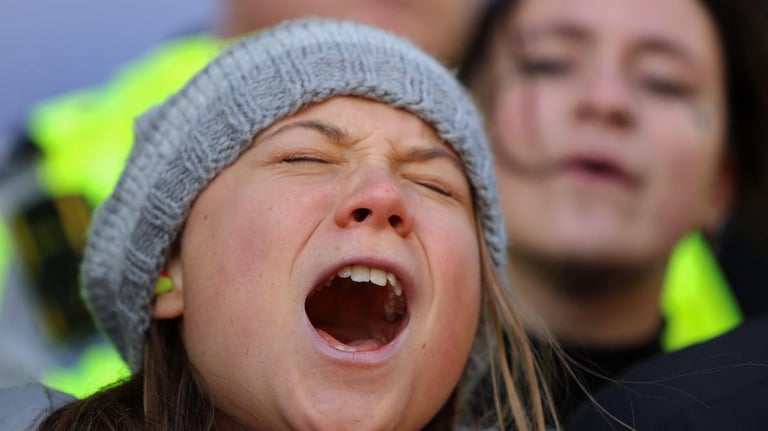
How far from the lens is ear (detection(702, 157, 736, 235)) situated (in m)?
2.53

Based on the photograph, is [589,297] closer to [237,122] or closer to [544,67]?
[544,67]

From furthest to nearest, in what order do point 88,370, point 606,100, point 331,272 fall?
point 88,370, point 606,100, point 331,272

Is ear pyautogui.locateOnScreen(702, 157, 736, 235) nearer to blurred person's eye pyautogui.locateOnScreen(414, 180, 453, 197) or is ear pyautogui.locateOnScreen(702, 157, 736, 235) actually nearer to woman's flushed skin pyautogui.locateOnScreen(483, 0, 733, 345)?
woman's flushed skin pyautogui.locateOnScreen(483, 0, 733, 345)

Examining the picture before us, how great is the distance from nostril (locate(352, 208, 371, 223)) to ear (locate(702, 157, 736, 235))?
1.45 metres

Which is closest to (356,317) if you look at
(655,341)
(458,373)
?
(458,373)

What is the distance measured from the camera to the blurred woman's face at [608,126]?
7.21ft

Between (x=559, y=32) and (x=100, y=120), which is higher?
(x=559, y=32)

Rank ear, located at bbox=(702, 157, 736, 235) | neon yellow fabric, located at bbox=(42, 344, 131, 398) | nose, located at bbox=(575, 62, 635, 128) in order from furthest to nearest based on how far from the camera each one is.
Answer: ear, located at bbox=(702, 157, 736, 235), neon yellow fabric, located at bbox=(42, 344, 131, 398), nose, located at bbox=(575, 62, 635, 128)

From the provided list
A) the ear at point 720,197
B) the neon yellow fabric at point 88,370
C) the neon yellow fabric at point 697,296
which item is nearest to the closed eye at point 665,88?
the ear at point 720,197

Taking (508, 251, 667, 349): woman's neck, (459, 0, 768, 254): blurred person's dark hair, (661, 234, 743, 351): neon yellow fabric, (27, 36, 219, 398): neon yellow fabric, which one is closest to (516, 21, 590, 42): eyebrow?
(459, 0, 768, 254): blurred person's dark hair

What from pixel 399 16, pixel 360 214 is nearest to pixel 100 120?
pixel 399 16

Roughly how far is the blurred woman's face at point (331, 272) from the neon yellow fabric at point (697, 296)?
1.79m

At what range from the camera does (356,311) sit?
56.8 inches

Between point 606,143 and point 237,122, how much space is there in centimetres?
104
